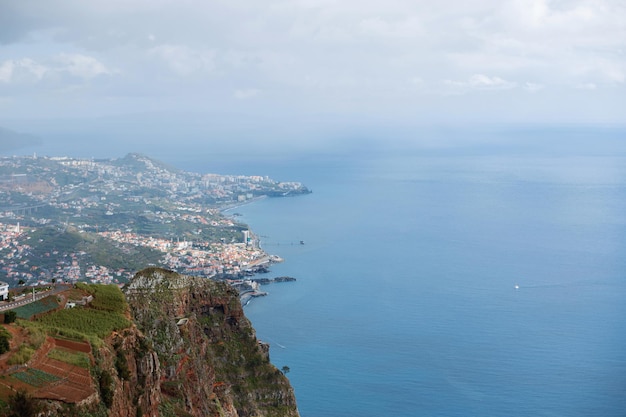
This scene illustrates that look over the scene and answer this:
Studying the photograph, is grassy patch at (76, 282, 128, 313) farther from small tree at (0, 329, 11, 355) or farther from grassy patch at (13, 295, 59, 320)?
small tree at (0, 329, 11, 355)

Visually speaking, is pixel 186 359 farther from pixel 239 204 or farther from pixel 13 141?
pixel 13 141

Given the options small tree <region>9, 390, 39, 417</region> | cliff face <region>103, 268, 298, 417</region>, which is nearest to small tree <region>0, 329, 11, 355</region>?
cliff face <region>103, 268, 298, 417</region>

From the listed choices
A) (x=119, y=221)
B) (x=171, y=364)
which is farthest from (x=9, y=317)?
→ (x=119, y=221)

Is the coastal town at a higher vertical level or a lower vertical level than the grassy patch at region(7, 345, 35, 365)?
lower

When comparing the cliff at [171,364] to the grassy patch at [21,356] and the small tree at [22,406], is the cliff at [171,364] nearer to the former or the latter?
the grassy patch at [21,356]

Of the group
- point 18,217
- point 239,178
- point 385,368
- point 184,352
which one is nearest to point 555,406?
point 385,368
